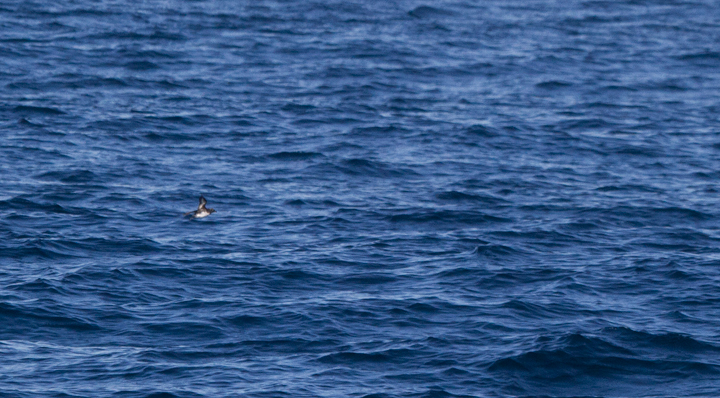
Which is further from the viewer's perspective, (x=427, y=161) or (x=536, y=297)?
(x=427, y=161)

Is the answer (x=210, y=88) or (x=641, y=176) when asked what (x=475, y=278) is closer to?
(x=641, y=176)

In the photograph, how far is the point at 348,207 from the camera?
144ft

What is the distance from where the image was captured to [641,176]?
161ft

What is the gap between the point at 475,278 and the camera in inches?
1481

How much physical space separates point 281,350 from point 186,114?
23329 millimetres

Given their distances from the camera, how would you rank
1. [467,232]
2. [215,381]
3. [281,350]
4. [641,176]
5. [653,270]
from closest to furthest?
[215,381] → [281,350] → [653,270] → [467,232] → [641,176]

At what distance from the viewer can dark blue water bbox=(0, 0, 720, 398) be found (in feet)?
103

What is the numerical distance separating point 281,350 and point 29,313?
23.4 feet

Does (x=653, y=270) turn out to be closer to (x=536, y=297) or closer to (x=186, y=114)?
(x=536, y=297)

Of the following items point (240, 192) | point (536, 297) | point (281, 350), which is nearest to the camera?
point (281, 350)

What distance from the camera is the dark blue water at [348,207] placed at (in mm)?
31516

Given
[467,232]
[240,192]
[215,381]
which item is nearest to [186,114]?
[240,192]

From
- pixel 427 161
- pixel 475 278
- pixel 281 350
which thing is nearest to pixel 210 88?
pixel 427 161

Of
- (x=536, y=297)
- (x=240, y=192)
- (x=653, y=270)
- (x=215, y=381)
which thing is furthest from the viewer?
(x=240, y=192)
